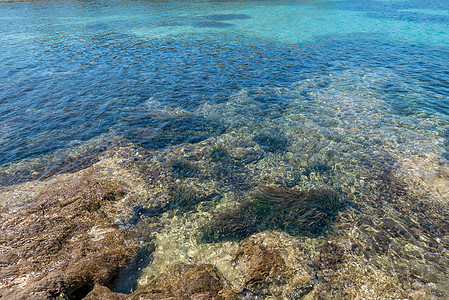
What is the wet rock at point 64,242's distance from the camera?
5238mm

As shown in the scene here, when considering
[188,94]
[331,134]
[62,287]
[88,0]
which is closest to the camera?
[62,287]

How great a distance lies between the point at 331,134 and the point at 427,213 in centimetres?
514

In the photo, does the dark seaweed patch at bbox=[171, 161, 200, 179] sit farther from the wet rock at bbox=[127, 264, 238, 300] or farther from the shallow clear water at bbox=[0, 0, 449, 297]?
the wet rock at bbox=[127, 264, 238, 300]

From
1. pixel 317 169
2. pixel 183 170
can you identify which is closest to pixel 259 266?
pixel 183 170

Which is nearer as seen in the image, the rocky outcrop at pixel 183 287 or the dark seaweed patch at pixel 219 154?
the rocky outcrop at pixel 183 287

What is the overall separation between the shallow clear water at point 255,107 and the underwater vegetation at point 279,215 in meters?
0.62

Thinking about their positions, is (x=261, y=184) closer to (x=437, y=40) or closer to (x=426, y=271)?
(x=426, y=271)

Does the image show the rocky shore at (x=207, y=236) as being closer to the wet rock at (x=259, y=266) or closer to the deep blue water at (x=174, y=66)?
the wet rock at (x=259, y=266)

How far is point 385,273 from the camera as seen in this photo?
6.35 meters

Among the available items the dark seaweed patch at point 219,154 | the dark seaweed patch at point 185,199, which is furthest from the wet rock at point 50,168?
the dark seaweed patch at point 219,154

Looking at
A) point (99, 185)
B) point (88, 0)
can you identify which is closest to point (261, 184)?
point (99, 185)

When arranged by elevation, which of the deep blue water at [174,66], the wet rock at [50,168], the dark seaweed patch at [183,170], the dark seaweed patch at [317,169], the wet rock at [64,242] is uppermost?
the deep blue water at [174,66]

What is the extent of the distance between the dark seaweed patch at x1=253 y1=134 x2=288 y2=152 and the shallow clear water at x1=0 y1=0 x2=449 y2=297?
87mm

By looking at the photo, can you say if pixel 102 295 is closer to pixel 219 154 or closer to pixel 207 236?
pixel 207 236
